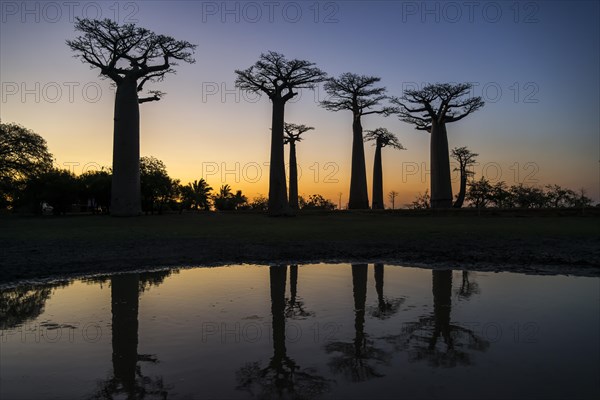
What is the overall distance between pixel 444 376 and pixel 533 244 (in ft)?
32.1

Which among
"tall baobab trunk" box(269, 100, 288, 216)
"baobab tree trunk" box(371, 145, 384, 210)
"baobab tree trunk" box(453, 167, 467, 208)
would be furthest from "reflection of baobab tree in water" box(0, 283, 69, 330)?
"baobab tree trunk" box(453, 167, 467, 208)

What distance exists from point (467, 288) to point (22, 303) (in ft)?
20.8

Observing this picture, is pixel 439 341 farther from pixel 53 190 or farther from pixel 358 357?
pixel 53 190

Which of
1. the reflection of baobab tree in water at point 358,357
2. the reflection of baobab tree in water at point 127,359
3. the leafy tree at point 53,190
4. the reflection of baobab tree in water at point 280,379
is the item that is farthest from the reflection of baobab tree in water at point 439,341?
the leafy tree at point 53,190

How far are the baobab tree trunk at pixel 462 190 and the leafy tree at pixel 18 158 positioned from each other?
111 feet

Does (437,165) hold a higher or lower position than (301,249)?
higher

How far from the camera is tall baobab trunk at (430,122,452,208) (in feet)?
113

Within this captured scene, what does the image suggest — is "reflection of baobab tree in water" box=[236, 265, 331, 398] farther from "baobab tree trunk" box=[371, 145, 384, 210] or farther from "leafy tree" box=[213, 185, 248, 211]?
"leafy tree" box=[213, 185, 248, 211]

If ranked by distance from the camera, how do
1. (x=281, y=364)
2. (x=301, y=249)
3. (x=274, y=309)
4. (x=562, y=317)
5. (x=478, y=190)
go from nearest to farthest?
1. (x=281, y=364)
2. (x=562, y=317)
3. (x=274, y=309)
4. (x=301, y=249)
5. (x=478, y=190)

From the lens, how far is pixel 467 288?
284 inches

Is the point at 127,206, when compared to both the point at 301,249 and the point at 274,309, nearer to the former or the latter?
the point at 301,249

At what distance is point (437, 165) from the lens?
34375 millimetres

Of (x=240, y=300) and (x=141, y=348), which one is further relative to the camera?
(x=240, y=300)

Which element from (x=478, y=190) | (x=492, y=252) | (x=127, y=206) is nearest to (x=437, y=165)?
(x=478, y=190)
